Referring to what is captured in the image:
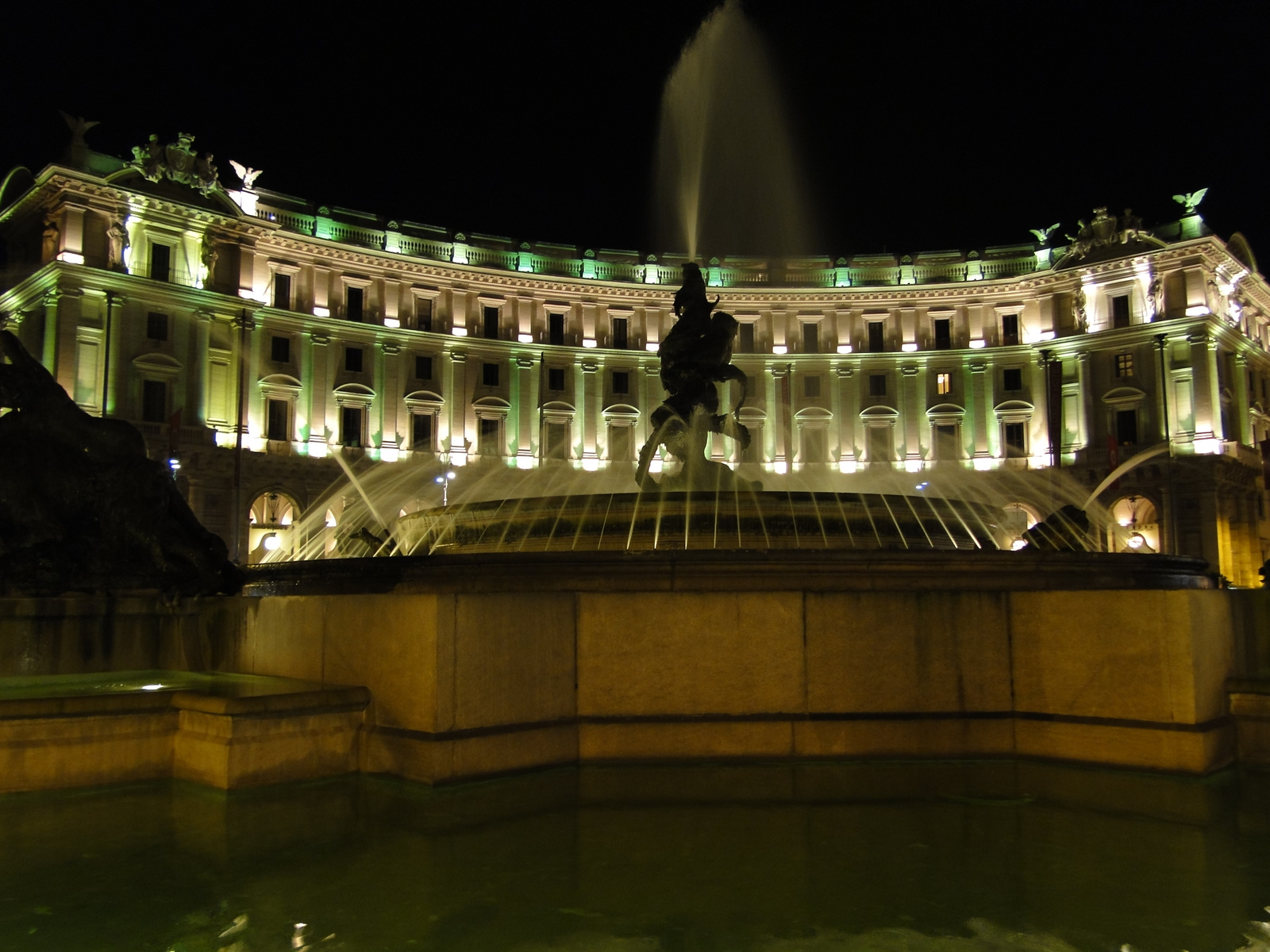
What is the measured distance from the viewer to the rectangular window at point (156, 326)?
42188 millimetres

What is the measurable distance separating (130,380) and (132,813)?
131 ft

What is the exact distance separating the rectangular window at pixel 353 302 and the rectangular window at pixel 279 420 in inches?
239

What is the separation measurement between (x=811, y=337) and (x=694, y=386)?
45.6 metres

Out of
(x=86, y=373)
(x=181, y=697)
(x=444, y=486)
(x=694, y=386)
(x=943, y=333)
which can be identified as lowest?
(x=181, y=697)

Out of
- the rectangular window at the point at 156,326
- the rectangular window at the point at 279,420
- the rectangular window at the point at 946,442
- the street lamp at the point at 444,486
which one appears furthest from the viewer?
the rectangular window at the point at 946,442

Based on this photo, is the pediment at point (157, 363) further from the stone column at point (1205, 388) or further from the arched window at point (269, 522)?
the stone column at point (1205, 388)

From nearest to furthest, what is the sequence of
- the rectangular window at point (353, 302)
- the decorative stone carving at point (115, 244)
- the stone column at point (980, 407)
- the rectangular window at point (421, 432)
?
1. the decorative stone carving at point (115, 244)
2. the rectangular window at point (353, 302)
3. the rectangular window at point (421, 432)
4. the stone column at point (980, 407)

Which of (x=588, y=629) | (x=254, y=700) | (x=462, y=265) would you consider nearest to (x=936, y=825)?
(x=588, y=629)

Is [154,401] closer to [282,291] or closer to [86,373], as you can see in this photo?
[86,373]

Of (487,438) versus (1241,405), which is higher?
(1241,405)

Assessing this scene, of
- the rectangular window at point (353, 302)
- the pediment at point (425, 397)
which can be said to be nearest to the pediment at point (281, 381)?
the rectangular window at point (353, 302)

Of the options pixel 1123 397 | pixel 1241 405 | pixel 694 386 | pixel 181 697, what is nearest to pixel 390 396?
pixel 1123 397

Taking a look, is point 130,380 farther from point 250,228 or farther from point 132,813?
point 132,813

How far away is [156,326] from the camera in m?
42.5
